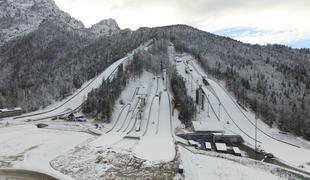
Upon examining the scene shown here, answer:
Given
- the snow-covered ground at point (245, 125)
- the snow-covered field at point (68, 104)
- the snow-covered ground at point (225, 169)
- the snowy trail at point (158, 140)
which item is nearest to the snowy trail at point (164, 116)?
the snowy trail at point (158, 140)

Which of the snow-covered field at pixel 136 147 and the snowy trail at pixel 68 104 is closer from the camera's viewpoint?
the snow-covered field at pixel 136 147

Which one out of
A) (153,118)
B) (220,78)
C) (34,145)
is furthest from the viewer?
(220,78)

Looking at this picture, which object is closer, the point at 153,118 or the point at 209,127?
the point at 209,127

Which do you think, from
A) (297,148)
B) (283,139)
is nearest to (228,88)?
(283,139)

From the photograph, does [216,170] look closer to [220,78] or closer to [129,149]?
[129,149]

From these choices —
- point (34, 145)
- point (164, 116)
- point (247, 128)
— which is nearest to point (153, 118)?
point (164, 116)

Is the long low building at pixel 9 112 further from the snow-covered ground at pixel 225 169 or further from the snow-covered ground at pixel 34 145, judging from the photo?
the snow-covered ground at pixel 225 169

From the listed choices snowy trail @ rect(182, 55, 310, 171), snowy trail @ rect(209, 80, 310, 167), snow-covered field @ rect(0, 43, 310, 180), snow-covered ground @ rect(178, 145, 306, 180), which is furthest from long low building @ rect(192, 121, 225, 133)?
snow-covered ground @ rect(178, 145, 306, 180)
